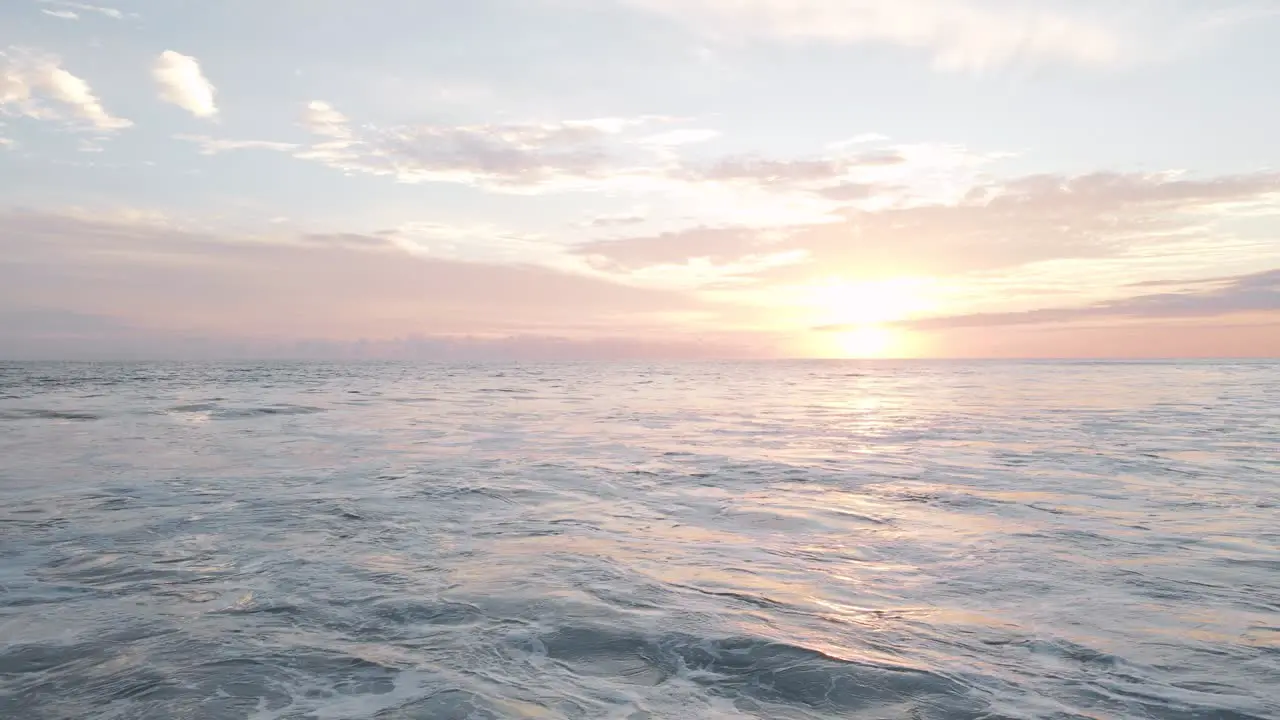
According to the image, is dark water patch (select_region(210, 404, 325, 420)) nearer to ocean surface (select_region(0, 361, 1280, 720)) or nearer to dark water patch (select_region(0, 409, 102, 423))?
dark water patch (select_region(0, 409, 102, 423))

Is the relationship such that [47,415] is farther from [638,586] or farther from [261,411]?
[638,586]

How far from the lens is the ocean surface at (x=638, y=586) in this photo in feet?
16.2

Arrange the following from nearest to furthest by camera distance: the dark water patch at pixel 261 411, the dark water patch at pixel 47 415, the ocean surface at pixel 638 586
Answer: the ocean surface at pixel 638 586 < the dark water patch at pixel 47 415 < the dark water patch at pixel 261 411

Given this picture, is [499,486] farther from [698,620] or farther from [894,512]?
[698,620]

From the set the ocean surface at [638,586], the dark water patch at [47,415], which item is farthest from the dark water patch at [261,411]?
the ocean surface at [638,586]

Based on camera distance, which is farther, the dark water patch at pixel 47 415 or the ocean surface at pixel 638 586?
the dark water patch at pixel 47 415

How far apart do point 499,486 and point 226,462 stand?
669 cm

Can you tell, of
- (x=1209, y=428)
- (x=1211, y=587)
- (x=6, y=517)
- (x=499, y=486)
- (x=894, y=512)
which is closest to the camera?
(x=1211, y=587)

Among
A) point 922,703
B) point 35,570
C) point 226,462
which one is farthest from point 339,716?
point 226,462

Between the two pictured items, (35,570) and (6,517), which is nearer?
(35,570)

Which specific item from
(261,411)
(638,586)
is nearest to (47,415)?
(261,411)

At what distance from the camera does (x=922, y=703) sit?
4.78 meters

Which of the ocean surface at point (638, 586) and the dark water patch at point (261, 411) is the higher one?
the ocean surface at point (638, 586)

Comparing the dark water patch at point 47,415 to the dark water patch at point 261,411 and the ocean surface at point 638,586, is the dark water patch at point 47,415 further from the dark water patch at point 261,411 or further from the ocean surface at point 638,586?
the ocean surface at point 638,586
